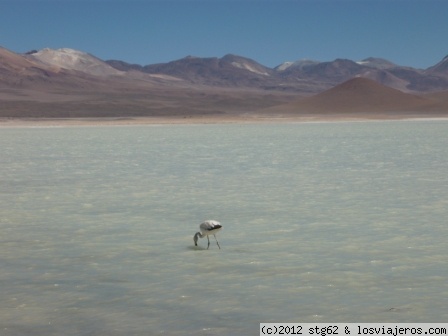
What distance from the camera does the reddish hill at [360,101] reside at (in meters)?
82.5

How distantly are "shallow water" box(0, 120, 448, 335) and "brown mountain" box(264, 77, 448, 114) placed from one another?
218 feet

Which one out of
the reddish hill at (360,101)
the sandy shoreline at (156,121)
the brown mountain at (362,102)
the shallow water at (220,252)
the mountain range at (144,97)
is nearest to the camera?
the shallow water at (220,252)

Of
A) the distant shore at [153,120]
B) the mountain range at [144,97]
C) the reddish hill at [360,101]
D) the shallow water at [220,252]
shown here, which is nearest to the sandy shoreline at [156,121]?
the distant shore at [153,120]

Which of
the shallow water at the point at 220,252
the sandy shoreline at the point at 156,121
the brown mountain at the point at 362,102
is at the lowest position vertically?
the shallow water at the point at 220,252

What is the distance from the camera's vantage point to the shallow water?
5.65m

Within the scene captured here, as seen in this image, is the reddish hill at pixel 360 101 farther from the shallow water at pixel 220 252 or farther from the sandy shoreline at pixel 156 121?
the shallow water at pixel 220 252

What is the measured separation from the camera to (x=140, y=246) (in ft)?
26.5

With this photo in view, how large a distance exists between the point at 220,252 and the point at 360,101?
81.9 metres

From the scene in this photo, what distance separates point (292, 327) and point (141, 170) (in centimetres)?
1221

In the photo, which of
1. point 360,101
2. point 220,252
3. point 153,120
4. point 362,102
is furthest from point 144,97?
point 220,252

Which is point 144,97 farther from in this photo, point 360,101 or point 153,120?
point 153,120

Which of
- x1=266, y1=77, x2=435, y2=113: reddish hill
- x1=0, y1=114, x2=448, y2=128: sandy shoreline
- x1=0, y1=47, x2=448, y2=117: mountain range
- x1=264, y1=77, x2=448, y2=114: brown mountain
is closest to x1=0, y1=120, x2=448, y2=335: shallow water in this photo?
x1=0, y1=114, x2=448, y2=128: sandy shoreline

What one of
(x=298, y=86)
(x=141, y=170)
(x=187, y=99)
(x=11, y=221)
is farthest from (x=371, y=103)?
(x=298, y=86)

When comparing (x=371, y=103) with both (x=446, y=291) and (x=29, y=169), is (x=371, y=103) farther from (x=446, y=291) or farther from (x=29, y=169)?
(x=446, y=291)
